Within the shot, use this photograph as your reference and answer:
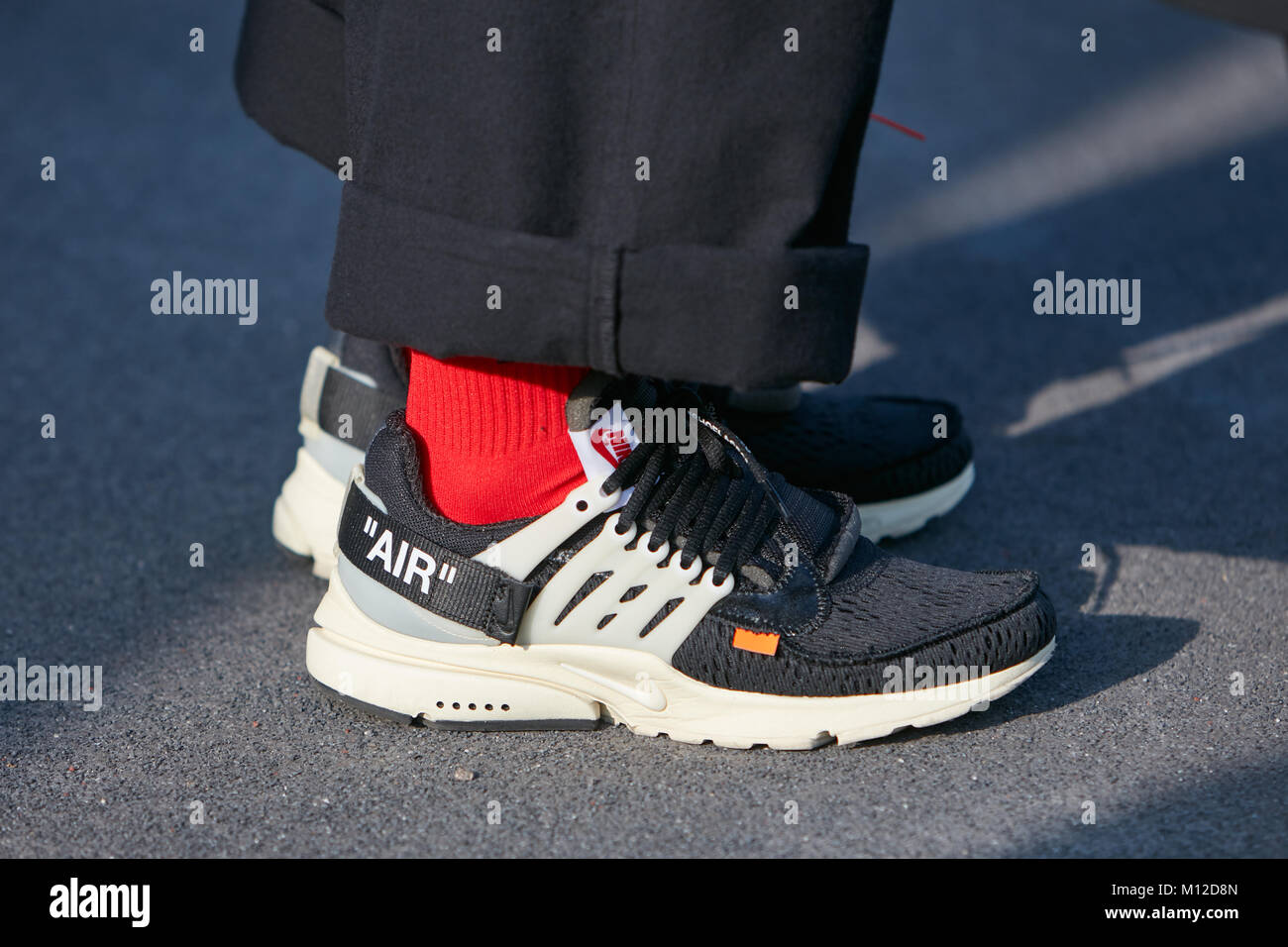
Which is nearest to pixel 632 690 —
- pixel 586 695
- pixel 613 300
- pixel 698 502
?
pixel 586 695

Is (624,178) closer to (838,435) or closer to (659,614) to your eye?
(659,614)

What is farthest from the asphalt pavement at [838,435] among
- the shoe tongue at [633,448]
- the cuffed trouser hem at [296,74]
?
the cuffed trouser hem at [296,74]

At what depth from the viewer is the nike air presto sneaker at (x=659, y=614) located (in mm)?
879

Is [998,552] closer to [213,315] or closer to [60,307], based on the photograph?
[213,315]

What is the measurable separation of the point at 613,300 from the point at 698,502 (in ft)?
0.67

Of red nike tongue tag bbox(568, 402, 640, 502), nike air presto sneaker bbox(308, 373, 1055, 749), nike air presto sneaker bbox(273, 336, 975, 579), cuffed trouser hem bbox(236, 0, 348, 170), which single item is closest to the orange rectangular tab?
nike air presto sneaker bbox(308, 373, 1055, 749)

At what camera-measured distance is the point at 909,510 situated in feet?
3.97

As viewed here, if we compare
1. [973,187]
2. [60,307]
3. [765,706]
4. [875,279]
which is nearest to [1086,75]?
[973,187]

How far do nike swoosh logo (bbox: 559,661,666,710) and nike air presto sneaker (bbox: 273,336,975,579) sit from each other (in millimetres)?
288

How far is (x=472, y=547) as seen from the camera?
0.89 meters

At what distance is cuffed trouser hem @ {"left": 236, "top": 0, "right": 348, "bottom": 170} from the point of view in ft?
3.46

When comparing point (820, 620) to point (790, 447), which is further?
point (790, 447)

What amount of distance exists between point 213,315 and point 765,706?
1222mm

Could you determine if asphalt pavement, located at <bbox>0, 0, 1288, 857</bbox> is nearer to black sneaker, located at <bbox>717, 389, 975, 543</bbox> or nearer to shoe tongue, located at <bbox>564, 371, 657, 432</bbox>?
black sneaker, located at <bbox>717, 389, 975, 543</bbox>
